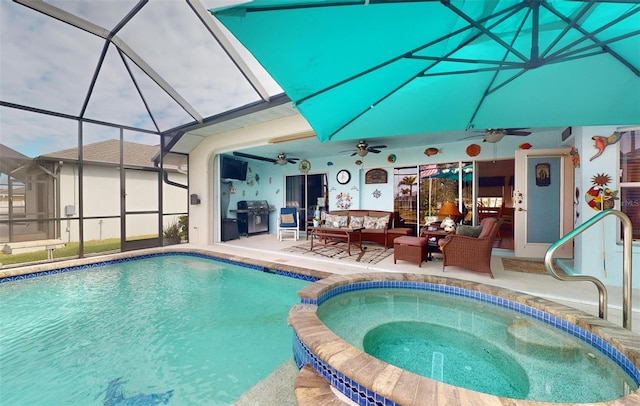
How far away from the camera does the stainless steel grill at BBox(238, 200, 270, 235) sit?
8852 mm

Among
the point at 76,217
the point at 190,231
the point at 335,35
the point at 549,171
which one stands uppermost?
the point at 335,35

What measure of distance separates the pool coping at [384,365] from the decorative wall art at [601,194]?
2.17m

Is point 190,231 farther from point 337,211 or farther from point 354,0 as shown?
point 354,0

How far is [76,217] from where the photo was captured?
18.3ft

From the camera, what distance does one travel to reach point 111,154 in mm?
6055

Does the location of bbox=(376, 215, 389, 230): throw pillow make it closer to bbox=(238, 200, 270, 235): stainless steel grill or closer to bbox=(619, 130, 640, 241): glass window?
bbox=(619, 130, 640, 241): glass window

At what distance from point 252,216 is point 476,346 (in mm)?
7808

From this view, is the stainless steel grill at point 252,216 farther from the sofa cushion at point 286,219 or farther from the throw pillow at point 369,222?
the throw pillow at point 369,222

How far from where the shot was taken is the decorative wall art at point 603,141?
346 cm

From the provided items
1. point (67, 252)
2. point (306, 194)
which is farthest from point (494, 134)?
point (67, 252)

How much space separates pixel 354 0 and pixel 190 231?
7701 millimetres

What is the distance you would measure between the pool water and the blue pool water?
0.90 meters

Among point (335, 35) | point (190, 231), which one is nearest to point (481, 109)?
point (335, 35)

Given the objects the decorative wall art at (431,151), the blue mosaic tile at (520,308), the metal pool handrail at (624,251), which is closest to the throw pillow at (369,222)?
the decorative wall art at (431,151)
